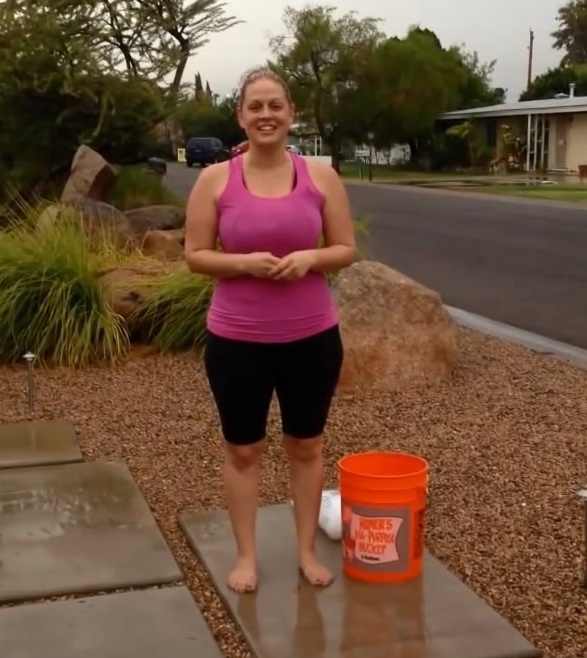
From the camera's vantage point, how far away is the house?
142ft

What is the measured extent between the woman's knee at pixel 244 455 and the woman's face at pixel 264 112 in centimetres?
103

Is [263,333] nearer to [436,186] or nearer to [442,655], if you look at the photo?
[442,655]

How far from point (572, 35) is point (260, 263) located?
94707mm

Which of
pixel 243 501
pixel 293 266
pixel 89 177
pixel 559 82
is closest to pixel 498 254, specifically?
pixel 89 177

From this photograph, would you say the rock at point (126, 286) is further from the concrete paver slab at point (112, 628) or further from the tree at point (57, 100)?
the tree at point (57, 100)

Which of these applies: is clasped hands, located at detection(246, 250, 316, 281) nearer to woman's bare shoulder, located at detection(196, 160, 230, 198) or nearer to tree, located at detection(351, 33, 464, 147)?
woman's bare shoulder, located at detection(196, 160, 230, 198)

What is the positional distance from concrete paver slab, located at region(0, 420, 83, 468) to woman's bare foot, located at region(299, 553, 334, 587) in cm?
189

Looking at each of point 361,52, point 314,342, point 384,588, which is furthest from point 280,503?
point 361,52

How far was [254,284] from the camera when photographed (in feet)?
12.0

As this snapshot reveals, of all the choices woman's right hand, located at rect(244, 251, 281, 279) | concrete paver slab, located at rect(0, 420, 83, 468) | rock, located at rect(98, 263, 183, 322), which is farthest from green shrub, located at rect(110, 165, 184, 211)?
woman's right hand, located at rect(244, 251, 281, 279)

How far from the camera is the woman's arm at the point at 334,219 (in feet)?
12.3

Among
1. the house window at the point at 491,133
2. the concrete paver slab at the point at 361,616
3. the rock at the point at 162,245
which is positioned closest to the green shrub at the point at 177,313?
the rock at the point at 162,245

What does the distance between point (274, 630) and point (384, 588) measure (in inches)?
19.9

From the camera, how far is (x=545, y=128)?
150 ft
